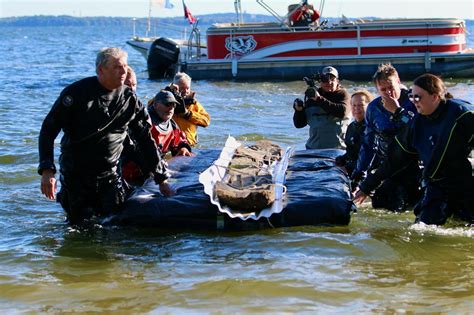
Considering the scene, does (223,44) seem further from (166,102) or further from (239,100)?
(166,102)

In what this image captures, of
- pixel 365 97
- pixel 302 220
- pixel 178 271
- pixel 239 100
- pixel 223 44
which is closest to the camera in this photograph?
pixel 178 271

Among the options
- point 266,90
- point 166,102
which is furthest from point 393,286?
point 266,90

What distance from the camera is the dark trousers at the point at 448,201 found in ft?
20.7

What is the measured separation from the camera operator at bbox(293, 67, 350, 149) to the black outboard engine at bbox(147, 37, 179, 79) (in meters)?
18.8

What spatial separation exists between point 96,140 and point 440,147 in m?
2.65

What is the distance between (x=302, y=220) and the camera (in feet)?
22.6

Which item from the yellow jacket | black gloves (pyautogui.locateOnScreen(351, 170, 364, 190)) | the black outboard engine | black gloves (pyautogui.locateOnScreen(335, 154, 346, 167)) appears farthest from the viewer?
the black outboard engine

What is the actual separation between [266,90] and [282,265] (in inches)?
705

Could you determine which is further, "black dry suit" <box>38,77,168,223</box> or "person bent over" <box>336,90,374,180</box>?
"person bent over" <box>336,90,374,180</box>

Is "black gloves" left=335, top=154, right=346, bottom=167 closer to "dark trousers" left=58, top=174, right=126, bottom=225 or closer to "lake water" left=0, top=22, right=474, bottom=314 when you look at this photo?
"lake water" left=0, top=22, right=474, bottom=314

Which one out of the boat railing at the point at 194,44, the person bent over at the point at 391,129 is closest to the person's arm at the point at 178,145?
the person bent over at the point at 391,129

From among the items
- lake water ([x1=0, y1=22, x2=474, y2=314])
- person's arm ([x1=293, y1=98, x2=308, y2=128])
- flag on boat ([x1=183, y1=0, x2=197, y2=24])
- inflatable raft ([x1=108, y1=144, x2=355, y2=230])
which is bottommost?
lake water ([x1=0, y1=22, x2=474, y2=314])

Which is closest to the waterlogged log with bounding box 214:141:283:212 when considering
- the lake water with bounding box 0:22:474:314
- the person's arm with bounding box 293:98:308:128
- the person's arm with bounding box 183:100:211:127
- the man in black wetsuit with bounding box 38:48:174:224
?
the lake water with bounding box 0:22:474:314

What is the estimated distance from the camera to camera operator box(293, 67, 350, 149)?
28.8ft
